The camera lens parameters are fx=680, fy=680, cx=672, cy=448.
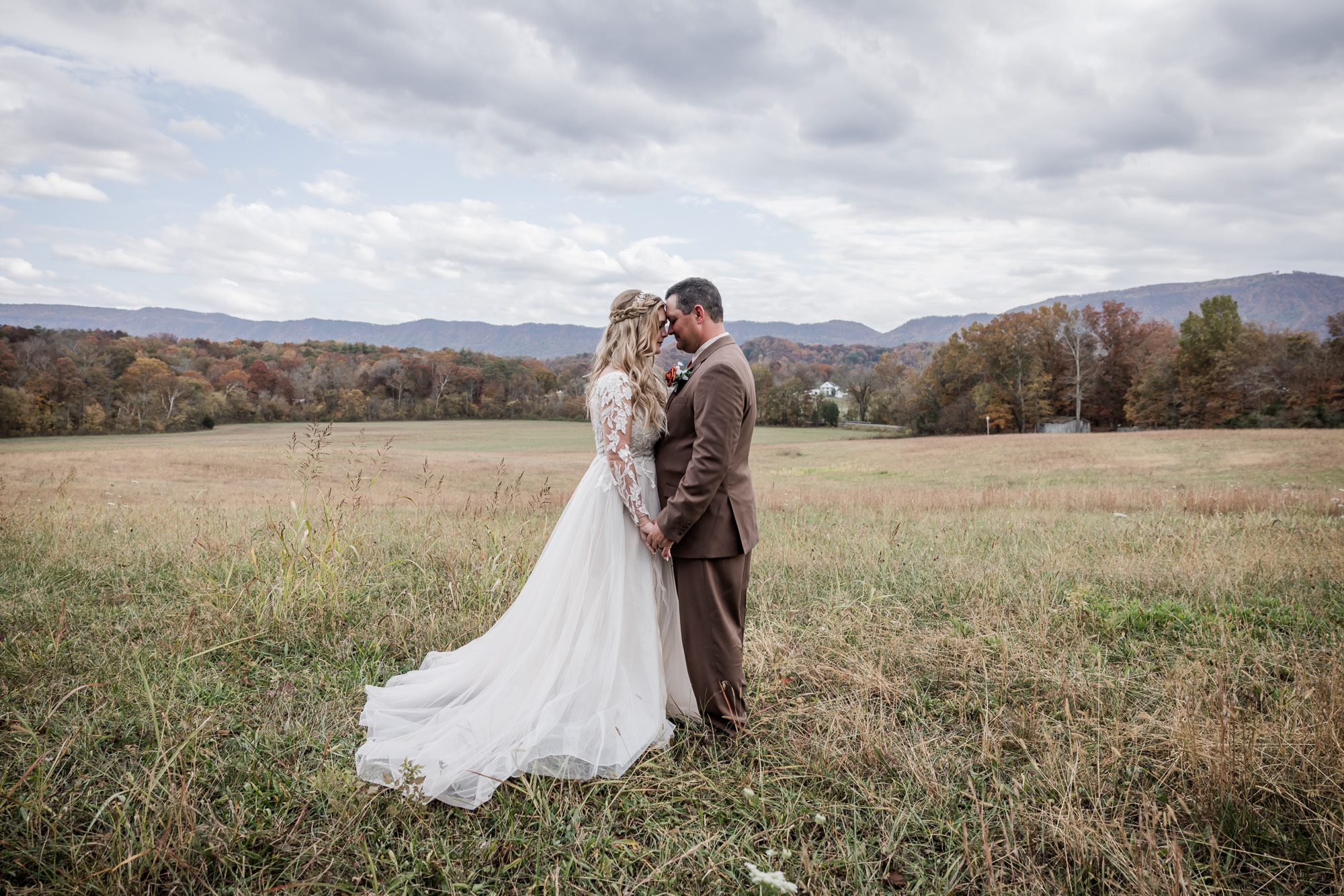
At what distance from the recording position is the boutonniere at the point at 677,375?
13.9 feet

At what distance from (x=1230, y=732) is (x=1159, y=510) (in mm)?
11247

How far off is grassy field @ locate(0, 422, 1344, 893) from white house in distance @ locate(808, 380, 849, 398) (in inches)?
2731

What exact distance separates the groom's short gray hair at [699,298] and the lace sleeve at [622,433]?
60 cm

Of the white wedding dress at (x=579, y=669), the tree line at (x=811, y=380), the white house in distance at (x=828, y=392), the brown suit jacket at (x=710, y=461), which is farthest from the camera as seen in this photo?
the white house in distance at (x=828, y=392)

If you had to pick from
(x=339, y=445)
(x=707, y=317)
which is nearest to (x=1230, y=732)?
(x=707, y=317)

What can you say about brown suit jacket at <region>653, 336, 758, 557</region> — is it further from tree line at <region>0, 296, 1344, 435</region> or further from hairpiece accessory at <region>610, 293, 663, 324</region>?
tree line at <region>0, 296, 1344, 435</region>

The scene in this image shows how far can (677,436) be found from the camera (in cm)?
415

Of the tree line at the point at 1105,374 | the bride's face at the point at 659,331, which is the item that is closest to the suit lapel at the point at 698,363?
the bride's face at the point at 659,331

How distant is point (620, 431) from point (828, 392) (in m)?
83.9

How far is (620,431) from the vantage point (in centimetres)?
407

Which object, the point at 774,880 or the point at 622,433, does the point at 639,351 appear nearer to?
the point at 622,433

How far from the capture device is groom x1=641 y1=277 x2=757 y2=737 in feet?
12.6

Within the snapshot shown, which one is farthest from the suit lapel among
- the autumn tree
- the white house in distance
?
the white house in distance

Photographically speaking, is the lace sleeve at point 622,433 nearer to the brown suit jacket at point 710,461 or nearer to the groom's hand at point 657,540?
the groom's hand at point 657,540
